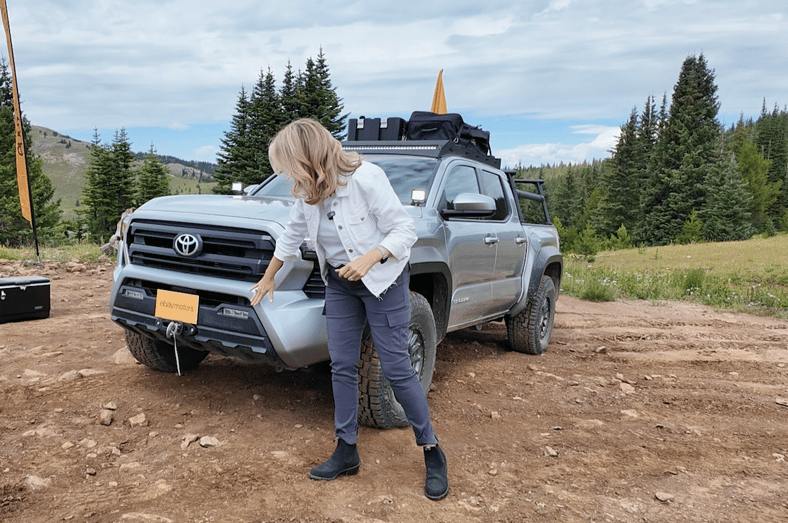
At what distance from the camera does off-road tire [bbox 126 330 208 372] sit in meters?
4.44

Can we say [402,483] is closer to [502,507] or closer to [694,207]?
[502,507]

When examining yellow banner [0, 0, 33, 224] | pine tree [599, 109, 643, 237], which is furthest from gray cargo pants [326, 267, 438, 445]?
pine tree [599, 109, 643, 237]

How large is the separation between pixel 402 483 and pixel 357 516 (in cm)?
43

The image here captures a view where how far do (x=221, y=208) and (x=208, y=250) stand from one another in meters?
0.28

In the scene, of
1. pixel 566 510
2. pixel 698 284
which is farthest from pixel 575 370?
pixel 698 284

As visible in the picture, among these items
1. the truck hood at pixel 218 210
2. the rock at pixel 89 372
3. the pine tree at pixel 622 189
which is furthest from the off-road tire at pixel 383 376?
the pine tree at pixel 622 189

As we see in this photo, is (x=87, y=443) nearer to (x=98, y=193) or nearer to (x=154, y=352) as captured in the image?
(x=154, y=352)

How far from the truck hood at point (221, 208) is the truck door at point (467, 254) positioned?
1.23 metres

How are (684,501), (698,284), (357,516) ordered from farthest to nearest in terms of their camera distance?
(698,284), (684,501), (357,516)

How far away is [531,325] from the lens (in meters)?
6.07

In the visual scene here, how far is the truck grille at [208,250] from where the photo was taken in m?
3.37

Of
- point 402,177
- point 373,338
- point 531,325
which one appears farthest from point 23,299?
point 531,325

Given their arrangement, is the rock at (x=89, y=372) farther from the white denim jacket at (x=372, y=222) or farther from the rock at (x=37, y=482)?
the white denim jacket at (x=372, y=222)

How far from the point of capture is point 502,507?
9.39 ft
